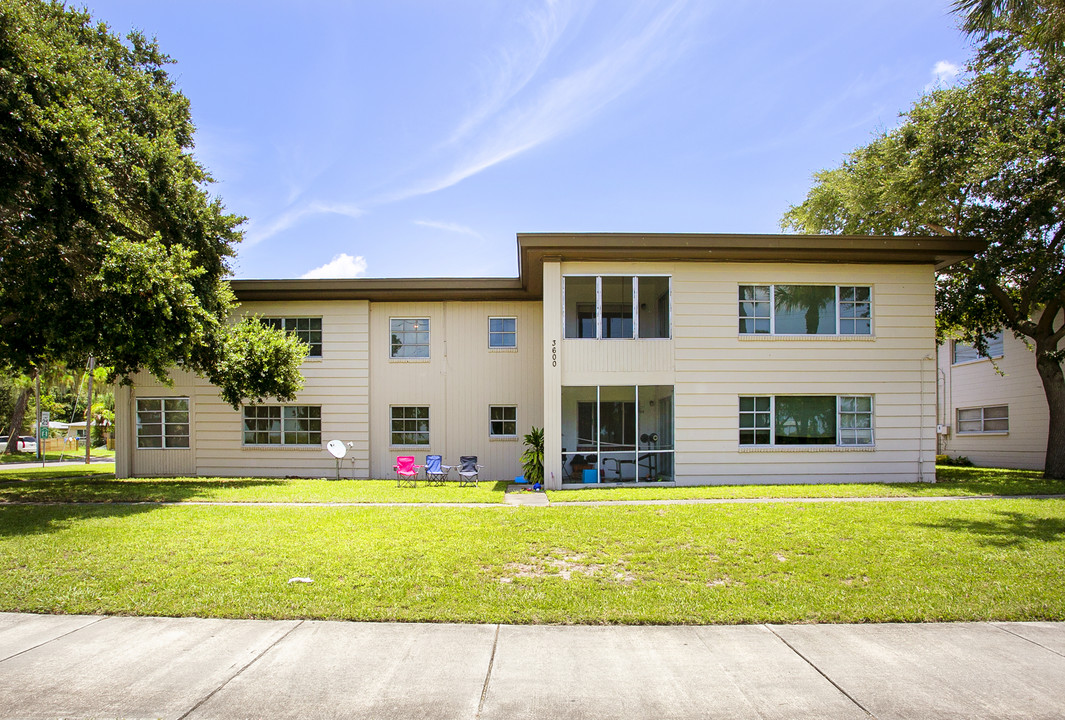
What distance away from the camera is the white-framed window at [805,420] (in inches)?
651

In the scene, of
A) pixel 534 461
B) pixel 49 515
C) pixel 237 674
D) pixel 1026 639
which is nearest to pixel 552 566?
pixel 237 674

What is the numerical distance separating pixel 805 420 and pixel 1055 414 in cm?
753

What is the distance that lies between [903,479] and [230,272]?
760 inches

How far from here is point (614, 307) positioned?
16.4m

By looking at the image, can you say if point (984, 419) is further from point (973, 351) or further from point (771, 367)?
point (771, 367)

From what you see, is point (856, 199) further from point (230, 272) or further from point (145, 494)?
point (145, 494)

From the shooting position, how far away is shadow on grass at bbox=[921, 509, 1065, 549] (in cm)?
890

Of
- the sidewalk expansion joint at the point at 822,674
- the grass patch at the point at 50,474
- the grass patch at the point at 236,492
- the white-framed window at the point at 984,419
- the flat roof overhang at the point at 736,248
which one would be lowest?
the grass patch at the point at 50,474

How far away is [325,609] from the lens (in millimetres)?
6320

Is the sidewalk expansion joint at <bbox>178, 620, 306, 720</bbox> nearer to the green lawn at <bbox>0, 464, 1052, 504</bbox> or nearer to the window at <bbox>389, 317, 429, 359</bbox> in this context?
the green lawn at <bbox>0, 464, 1052, 504</bbox>

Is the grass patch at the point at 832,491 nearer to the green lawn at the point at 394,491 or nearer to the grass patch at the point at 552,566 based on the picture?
the green lawn at the point at 394,491

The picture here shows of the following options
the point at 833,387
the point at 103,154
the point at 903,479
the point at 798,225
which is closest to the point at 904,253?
the point at 833,387

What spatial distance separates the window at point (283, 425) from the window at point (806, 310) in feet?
41.9

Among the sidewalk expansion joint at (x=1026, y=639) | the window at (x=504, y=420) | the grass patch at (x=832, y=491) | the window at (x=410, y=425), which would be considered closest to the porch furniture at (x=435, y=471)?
the window at (x=410, y=425)
